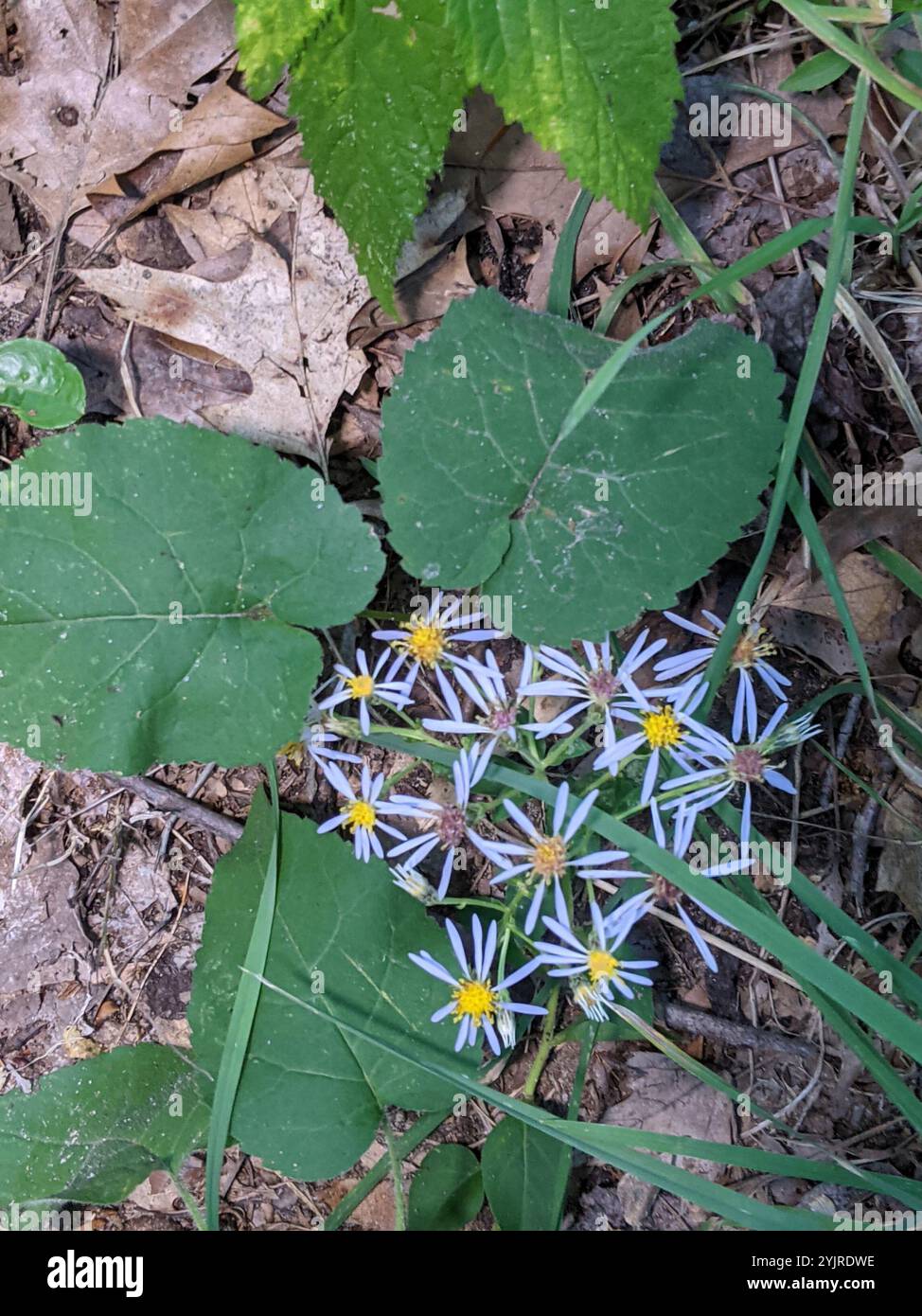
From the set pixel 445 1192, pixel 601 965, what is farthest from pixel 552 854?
pixel 445 1192

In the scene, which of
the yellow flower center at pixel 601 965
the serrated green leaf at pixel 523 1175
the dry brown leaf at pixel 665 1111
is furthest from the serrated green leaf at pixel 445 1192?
the yellow flower center at pixel 601 965

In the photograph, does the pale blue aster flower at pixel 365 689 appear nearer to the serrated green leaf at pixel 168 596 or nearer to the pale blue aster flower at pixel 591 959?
the serrated green leaf at pixel 168 596

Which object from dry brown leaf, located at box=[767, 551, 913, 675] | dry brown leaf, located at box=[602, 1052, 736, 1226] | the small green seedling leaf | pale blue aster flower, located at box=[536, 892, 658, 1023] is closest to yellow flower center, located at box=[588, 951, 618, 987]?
pale blue aster flower, located at box=[536, 892, 658, 1023]

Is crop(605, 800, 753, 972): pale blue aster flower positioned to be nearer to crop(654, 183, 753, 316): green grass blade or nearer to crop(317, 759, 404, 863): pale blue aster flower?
crop(317, 759, 404, 863): pale blue aster flower

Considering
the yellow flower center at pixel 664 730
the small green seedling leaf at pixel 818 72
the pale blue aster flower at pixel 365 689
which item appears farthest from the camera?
the small green seedling leaf at pixel 818 72

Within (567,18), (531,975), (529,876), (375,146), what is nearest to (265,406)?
(375,146)

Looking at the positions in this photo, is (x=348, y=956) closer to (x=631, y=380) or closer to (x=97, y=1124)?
(x=97, y=1124)
